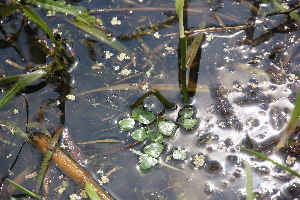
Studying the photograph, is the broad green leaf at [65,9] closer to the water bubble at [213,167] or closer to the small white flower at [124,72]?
the small white flower at [124,72]

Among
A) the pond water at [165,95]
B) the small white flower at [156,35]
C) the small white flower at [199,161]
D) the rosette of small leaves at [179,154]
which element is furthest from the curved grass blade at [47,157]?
the small white flower at [156,35]

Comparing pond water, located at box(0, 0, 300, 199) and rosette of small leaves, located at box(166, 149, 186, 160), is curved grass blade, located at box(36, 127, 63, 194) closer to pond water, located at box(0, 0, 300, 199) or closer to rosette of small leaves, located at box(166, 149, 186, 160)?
pond water, located at box(0, 0, 300, 199)

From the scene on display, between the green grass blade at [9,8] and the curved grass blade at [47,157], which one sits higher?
the green grass blade at [9,8]

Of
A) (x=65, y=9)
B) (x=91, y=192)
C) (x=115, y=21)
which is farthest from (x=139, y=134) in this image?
(x=65, y=9)

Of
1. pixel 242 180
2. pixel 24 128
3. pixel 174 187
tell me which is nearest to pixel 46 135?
pixel 24 128

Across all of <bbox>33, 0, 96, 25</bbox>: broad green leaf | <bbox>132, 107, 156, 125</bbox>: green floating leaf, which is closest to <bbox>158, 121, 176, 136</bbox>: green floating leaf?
<bbox>132, 107, 156, 125</bbox>: green floating leaf

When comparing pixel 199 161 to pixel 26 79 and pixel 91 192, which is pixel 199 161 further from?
pixel 26 79

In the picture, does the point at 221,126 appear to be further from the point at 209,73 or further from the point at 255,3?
the point at 255,3
